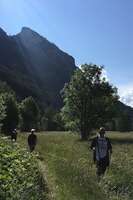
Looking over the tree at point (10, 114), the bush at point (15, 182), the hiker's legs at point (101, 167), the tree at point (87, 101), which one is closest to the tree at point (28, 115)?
the tree at point (10, 114)

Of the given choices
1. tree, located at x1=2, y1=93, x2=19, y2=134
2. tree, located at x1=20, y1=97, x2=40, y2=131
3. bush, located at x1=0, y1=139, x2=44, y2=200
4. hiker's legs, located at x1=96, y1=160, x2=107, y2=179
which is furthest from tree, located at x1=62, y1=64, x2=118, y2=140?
bush, located at x1=0, y1=139, x2=44, y2=200

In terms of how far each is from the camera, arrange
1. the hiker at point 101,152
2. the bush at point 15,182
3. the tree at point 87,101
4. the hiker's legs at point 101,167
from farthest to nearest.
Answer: the tree at point 87,101 → the hiker's legs at point 101,167 → the hiker at point 101,152 → the bush at point 15,182

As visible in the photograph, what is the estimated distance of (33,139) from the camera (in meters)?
32.2

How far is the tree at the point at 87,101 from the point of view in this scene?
78062 mm

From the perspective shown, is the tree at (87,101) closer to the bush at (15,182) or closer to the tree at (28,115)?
the tree at (28,115)

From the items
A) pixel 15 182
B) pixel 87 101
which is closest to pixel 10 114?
pixel 87 101

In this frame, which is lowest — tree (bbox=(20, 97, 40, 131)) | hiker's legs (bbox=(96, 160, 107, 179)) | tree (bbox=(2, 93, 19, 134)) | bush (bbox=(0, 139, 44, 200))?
bush (bbox=(0, 139, 44, 200))

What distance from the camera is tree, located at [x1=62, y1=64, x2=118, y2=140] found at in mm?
78062

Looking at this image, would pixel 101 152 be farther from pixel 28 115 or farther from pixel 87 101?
pixel 28 115

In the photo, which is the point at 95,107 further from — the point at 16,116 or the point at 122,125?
the point at 122,125

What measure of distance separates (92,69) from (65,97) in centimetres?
540

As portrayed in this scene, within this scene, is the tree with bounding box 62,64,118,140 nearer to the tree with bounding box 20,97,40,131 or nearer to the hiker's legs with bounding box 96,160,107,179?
the tree with bounding box 20,97,40,131

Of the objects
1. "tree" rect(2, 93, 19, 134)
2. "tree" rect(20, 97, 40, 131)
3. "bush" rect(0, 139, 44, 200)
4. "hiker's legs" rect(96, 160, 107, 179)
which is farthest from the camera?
"tree" rect(20, 97, 40, 131)

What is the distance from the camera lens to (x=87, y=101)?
78.8m
